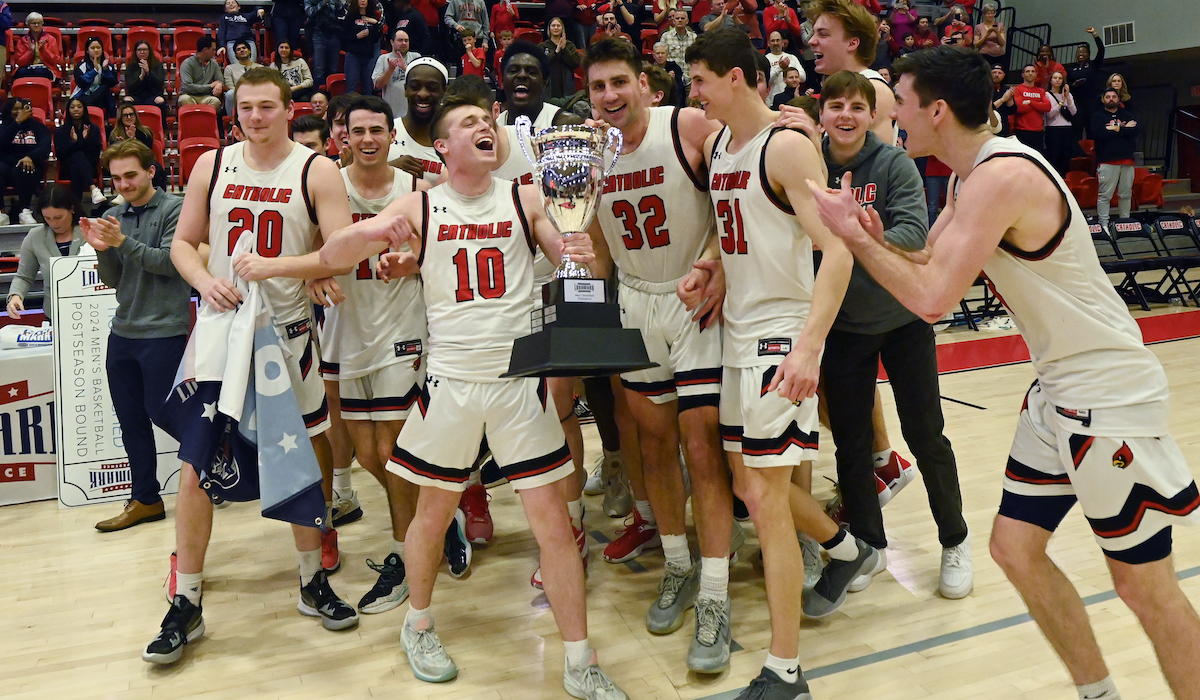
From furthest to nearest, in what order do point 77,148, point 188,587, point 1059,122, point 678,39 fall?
point 1059,122 < point 678,39 < point 77,148 < point 188,587

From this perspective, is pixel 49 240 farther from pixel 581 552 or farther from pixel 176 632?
pixel 581 552

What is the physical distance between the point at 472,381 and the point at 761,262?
107cm

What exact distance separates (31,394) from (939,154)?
515cm

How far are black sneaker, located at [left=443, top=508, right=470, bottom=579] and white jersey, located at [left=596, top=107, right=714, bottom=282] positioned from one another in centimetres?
155

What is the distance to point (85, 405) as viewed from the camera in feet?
17.6

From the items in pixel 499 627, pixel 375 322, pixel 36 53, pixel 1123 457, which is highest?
pixel 36 53

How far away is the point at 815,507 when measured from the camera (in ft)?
11.6

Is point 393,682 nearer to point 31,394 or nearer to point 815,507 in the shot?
point 815,507

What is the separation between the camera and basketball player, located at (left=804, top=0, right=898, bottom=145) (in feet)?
13.2

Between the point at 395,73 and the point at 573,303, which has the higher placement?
the point at 395,73

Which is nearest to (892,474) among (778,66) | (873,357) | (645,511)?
(873,357)

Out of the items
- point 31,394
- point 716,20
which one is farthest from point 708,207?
point 716,20

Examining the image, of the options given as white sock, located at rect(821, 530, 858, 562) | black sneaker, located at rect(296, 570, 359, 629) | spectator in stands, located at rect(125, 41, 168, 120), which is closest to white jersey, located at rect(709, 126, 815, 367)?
white sock, located at rect(821, 530, 858, 562)

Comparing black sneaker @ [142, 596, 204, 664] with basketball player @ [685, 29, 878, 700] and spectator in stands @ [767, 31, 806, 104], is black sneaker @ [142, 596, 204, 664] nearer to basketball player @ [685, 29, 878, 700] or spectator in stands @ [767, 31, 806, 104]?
basketball player @ [685, 29, 878, 700]
